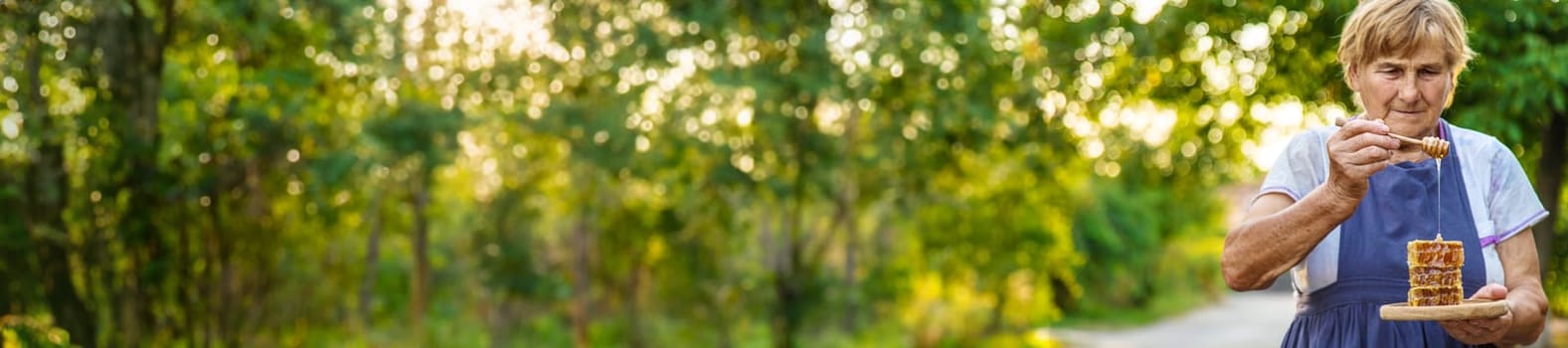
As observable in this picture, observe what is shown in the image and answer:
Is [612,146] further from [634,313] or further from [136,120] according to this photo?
[634,313]

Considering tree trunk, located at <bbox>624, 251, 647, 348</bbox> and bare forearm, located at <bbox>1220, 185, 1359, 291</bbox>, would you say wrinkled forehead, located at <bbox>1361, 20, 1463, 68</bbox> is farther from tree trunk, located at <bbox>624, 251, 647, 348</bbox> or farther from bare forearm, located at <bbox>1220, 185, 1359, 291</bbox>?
tree trunk, located at <bbox>624, 251, 647, 348</bbox>

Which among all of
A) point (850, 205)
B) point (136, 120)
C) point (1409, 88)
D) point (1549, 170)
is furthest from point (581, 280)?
point (1409, 88)

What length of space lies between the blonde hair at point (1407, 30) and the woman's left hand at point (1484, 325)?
311 mm

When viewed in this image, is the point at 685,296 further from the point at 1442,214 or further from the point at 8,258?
the point at 1442,214

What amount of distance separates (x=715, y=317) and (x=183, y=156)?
5.79 m

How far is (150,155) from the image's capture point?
9336 millimetres

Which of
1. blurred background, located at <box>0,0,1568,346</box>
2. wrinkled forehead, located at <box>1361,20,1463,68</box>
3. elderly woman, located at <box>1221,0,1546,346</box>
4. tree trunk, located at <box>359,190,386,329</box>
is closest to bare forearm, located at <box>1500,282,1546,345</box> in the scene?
elderly woman, located at <box>1221,0,1546,346</box>

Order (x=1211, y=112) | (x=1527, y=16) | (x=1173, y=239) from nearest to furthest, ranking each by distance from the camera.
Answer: (x=1527, y=16), (x=1211, y=112), (x=1173, y=239)

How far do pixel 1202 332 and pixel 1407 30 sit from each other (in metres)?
25.0

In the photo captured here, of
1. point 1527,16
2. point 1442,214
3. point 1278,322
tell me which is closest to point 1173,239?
point 1278,322

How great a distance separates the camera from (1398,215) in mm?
2217

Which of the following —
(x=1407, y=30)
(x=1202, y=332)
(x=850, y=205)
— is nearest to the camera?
(x=1407, y=30)

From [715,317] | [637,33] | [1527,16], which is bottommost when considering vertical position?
[715,317]

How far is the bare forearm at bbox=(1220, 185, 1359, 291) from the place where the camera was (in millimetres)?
2045
